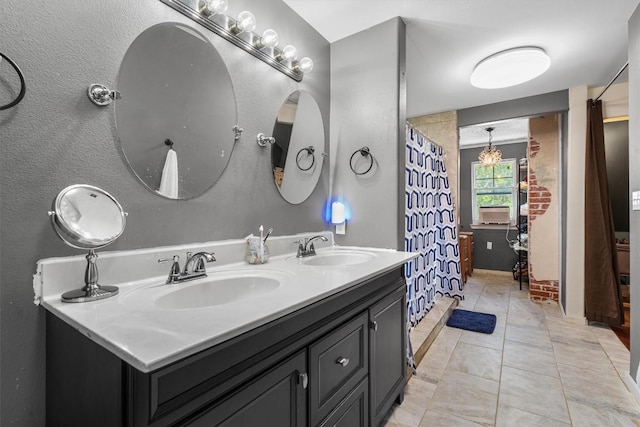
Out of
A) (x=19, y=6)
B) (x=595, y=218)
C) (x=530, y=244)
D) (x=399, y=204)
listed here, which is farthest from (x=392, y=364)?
(x=530, y=244)

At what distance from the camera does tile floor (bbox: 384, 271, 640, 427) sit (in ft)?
5.18

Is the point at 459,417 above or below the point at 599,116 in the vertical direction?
below

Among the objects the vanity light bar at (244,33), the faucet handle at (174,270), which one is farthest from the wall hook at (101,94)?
the faucet handle at (174,270)

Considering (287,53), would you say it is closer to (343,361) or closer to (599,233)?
(343,361)

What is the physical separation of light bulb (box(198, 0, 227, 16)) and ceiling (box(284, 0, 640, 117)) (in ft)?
2.22

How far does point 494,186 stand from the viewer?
5230 mm

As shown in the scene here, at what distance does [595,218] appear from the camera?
278cm

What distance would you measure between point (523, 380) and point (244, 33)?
2.74 metres

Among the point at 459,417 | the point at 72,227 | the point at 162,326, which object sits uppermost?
the point at 72,227

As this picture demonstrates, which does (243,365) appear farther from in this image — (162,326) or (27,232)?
(27,232)

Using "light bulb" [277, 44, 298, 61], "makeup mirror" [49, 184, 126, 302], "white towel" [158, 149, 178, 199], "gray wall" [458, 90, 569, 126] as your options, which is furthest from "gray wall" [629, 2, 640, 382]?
"makeup mirror" [49, 184, 126, 302]

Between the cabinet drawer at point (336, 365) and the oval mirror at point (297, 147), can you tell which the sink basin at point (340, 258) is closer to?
the oval mirror at point (297, 147)

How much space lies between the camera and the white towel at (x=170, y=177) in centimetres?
116

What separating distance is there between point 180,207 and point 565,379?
2.62 meters
